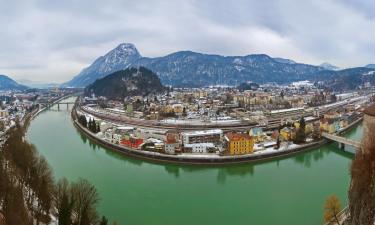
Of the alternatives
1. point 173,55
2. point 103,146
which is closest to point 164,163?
point 103,146

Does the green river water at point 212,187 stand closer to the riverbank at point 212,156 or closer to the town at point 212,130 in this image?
the riverbank at point 212,156

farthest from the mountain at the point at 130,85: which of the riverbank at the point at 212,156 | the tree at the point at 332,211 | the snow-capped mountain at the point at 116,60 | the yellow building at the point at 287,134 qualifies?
the snow-capped mountain at the point at 116,60

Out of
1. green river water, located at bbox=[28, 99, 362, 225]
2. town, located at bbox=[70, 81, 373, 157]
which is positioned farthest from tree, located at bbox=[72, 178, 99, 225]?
town, located at bbox=[70, 81, 373, 157]

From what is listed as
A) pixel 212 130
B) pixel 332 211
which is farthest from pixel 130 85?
pixel 332 211

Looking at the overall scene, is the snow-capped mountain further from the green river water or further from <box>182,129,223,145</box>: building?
the green river water

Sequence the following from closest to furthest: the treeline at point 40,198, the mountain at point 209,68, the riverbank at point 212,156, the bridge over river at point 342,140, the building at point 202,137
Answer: the treeline at point 40,198
the riverbank at point 212,156
the bridge over river at point 342,140
the building at point 202,137
the mountain at point 209,68

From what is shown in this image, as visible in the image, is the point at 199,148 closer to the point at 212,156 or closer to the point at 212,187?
the point at 212,156
